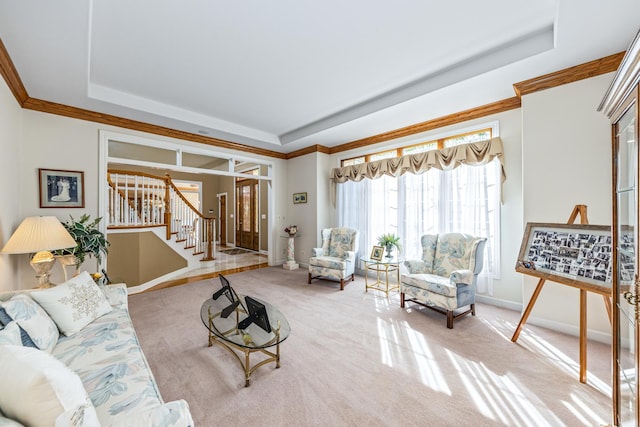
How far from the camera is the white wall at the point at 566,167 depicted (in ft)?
7.83

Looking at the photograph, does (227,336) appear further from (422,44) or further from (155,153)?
(155,153)

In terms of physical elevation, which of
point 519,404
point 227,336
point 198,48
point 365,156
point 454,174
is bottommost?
point 519,404

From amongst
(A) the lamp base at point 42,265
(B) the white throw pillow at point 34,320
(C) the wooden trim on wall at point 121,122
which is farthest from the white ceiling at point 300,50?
(B) the white throw pillow at point 34,320

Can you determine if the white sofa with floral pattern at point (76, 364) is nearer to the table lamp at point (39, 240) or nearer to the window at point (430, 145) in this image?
the table lamp at point (39, 240)

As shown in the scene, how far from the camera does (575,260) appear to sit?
1.93m

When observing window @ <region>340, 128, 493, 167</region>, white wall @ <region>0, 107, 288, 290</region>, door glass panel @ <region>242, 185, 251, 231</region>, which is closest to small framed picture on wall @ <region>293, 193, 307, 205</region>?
window @ <region>340, 128, 493, 167</region>

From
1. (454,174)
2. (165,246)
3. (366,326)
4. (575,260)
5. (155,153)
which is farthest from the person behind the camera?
(155,153)

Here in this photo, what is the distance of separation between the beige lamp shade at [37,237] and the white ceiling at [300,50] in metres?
Result: 1.47

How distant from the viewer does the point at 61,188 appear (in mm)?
3287

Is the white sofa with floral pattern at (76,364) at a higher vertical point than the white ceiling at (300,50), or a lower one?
lower

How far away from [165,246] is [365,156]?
14.1 feet

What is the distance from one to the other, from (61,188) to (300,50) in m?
3.51

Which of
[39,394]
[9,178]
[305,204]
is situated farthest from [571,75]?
[9,178]

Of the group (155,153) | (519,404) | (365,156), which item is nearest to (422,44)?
(365,156)
